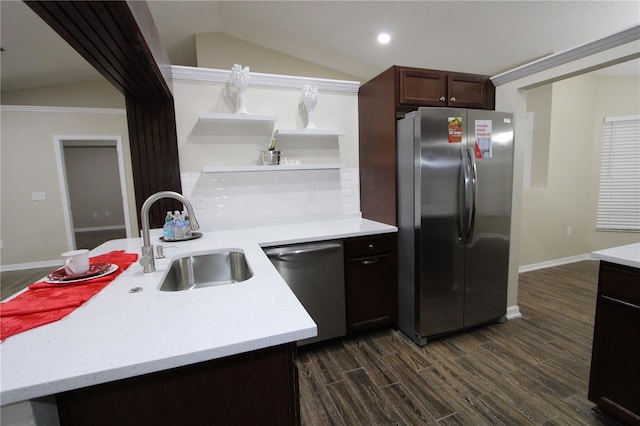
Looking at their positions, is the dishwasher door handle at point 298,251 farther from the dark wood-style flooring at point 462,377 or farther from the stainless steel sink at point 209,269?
the dark wood-style flooring at point 462,377

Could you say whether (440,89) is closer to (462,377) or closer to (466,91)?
(466,91)

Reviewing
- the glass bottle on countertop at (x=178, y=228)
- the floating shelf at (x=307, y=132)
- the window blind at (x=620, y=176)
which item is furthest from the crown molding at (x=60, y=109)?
the window blind at (x=620, y=176)

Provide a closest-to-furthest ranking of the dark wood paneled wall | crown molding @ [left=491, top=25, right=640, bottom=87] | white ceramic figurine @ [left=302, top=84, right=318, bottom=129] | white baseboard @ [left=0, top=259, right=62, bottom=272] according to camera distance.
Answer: the dark wood paneled wall, crown molding @ [left=491, top=25, right=640, bottom=87], white ceramic figurine @ [left=302, top=84, right=318, bottom=129], white baseboard @ [left=0, top=259, right=62, bottom=272]

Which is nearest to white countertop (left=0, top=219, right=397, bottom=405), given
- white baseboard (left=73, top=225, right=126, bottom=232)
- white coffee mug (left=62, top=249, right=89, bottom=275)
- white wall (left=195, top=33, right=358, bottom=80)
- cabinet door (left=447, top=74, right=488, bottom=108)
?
white coffee mug (left=62, top=249, right=89, bottom=275)

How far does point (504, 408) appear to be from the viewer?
1676mm

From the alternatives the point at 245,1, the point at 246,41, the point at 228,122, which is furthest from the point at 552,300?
the point at 246,41

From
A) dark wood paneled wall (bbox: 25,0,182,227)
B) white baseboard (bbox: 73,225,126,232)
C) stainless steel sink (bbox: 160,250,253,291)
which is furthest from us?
white baseboard (bbox: 73,225,126,232)

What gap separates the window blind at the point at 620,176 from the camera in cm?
397

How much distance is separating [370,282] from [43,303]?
1.99m

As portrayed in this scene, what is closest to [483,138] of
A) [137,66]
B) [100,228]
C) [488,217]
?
[488,217]

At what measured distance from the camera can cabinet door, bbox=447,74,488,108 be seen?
2.43m

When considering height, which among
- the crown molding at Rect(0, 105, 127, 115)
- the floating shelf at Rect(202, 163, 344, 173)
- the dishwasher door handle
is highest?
the crown molding at Rect(0, 105, 127, 115)

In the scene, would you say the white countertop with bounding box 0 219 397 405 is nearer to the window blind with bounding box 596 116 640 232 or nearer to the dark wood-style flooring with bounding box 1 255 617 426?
the dark wood-style flooring with bounding box 1 255 617 426

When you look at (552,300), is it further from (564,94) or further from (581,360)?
(564,94)
